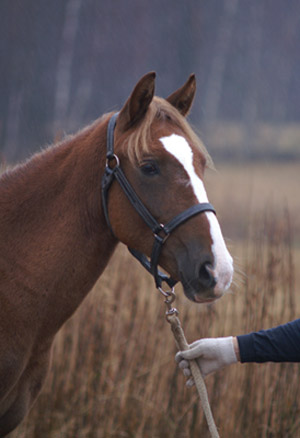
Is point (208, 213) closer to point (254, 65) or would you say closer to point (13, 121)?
point (13, 121)

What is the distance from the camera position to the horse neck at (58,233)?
228 cm

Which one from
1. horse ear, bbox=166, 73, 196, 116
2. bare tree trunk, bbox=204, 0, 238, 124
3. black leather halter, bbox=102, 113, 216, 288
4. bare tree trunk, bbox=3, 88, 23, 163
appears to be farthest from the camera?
bare tree trunk, bbox=204, 0, 238, 124

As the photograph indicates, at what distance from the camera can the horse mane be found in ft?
7.12

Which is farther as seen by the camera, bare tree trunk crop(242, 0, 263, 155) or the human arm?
bare tree trunk crop(242, 0, 263, 155)

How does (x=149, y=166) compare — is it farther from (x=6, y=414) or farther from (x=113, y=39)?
(x=113, y=39)

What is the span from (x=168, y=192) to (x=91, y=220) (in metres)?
0.41

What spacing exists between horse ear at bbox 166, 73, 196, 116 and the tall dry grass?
52.8 inches

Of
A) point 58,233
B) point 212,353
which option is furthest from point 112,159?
point 212,353

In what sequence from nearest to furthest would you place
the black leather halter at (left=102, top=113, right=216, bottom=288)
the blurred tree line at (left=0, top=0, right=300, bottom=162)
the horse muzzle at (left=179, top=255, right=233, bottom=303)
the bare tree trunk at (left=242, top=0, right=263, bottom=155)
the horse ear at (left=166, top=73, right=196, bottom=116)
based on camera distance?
the horse muzzle at (left=179, top=255, right=233, bottom=303)
the black leather halter at (left=102, top=113, right=216, bottom=288)
the horse ear at (left=166, top=73, right=196, bottom=116)
the blurred tree line at (left=0, top=0, right=300, bottom=162)
the bare tree trunk at (left=242, top=0, right=263, bottom=155)

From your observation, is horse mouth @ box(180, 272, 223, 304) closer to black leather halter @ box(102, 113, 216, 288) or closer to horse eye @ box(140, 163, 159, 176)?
black leather halter @ box(102, 113, 216, 288)

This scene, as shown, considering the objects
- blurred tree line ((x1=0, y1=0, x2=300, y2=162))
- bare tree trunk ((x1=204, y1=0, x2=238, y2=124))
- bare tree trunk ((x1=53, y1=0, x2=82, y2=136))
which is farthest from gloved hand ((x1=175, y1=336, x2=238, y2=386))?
bare tree trunk ((x1=204, y1=0, x2=238, y2=124))

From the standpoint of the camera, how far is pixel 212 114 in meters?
14.7

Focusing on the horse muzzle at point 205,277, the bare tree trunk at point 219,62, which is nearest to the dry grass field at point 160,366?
the horse muzzle at point 205,277

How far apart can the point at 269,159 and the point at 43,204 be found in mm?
11985
